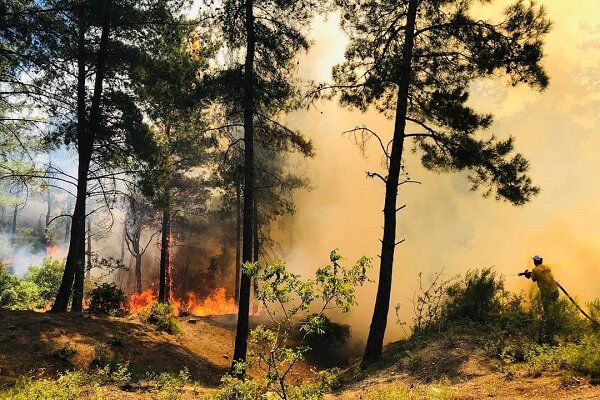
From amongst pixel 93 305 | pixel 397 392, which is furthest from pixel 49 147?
pixel 397 392

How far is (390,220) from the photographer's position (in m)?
10.6

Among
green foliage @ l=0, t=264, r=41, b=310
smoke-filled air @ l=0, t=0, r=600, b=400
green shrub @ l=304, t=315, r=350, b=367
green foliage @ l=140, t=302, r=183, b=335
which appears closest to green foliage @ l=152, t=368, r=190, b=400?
smoke-filled air @ l=0, t=0, r=600, b=400

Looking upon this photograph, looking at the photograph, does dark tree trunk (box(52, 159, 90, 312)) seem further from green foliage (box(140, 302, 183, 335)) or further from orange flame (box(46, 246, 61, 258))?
orange flame (box(46, 246, 61, 258))

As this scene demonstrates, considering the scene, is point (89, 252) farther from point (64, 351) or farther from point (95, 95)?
point (64, 351)

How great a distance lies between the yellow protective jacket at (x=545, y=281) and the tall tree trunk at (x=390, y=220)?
10.8 ft

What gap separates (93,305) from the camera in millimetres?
13562

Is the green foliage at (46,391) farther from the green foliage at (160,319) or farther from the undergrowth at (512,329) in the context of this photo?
the undergrowth at (512,329)

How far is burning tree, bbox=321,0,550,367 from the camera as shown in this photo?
930 centimetres

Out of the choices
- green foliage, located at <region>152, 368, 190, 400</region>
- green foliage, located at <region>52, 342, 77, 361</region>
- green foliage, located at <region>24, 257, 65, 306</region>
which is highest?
green foliage, located at <region>24, 257, 65, 306</region>

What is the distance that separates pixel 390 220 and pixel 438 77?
417cm

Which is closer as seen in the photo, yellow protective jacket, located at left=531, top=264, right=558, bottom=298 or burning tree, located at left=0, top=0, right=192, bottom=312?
yellow protective jacket, located at left=531, top=264, right=558, bottom=298

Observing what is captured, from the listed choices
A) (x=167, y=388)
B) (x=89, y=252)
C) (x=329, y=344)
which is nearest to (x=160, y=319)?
(x=167, y=388)

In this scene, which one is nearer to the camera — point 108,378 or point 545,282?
point 108,378

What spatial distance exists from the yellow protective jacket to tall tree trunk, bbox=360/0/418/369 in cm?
330
